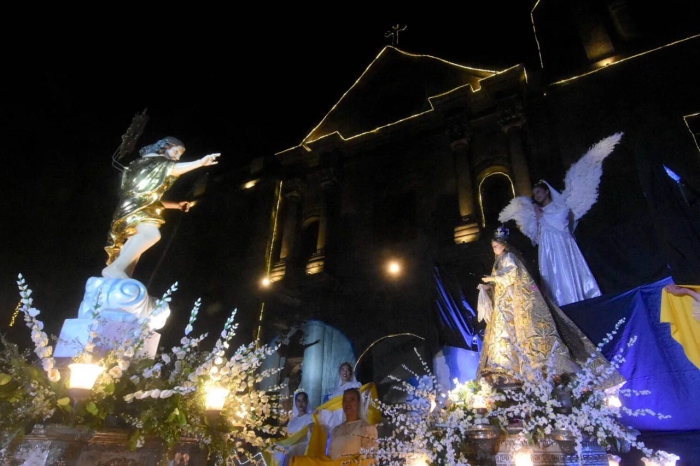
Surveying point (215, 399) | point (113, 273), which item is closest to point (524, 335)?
point (215, 399)

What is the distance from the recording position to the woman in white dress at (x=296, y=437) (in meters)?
6.20

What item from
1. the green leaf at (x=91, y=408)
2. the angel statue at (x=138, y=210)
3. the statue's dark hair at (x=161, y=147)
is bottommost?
the green leaf at (x=91, y=408)

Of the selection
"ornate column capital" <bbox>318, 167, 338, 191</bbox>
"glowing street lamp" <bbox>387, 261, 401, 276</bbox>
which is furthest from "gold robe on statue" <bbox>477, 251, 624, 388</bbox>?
"ornate column capital" <bbox>318, 167, 338, 191</bbox>

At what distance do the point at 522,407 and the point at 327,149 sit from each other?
41.7 feet

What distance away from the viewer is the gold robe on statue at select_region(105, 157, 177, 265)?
5.32 metres

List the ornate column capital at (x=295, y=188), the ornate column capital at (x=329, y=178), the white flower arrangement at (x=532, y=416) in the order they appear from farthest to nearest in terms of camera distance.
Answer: the ornate column capital at (x=295, y=188)
the ornate column capital at (x=329, y=178)
the white flower arrangement at (x=532, y=416)

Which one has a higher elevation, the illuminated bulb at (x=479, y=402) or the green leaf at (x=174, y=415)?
the illuminated bulb at (x=479, y=402)

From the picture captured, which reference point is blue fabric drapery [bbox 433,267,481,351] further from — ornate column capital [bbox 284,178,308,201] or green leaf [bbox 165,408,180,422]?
ornate column capital [bbox 284,178,308,201]

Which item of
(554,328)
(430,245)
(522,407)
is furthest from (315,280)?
(522,407)

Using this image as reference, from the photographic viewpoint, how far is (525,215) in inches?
302

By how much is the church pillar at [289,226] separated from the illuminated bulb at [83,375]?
424 inches

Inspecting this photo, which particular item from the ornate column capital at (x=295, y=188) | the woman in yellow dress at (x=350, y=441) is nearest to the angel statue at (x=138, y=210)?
the woman in yellow dress at (x=350, y=441)

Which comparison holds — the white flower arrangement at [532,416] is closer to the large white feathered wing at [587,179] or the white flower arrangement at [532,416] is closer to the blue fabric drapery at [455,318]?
the large white feathered wing at [587,179]

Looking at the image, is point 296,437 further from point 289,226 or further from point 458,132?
point 458,132
